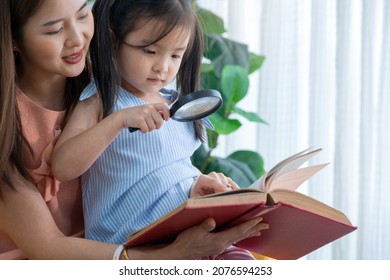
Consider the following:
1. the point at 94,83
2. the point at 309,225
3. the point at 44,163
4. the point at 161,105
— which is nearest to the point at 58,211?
the point at 44,163

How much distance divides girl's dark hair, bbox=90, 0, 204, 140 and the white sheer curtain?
6.69ft

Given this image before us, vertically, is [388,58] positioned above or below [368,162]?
above

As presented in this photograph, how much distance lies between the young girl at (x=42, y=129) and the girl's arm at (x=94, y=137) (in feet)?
0.32

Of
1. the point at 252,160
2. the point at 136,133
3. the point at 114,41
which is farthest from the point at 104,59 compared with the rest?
the point at 252,160

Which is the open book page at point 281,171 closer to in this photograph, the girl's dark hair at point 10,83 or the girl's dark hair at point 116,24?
the girl's dark hair at point 116,24

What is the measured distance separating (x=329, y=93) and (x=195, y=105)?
2.39m

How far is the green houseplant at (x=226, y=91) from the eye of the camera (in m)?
3.16

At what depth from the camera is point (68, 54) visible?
1487 millimetres

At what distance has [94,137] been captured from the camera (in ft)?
4.64

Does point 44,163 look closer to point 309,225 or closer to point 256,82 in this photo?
point 309,225

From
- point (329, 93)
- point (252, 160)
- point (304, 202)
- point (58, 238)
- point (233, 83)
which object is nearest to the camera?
point (304, 202)

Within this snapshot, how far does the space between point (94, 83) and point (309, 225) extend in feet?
1.84

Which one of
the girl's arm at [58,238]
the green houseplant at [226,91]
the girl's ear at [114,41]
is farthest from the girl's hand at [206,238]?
the green houseplant at [226,91]

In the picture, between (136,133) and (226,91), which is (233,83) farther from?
(136,133)
